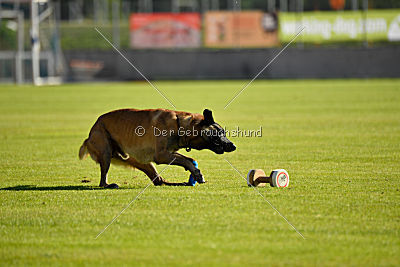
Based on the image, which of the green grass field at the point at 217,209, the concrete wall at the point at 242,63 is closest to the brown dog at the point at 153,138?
the green grass field at the point at 217,209

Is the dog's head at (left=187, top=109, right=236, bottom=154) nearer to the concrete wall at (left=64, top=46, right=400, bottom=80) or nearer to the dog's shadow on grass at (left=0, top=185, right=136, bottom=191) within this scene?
the dog's shadow on grass at (left=0, top=185, right=136, bottom=191)

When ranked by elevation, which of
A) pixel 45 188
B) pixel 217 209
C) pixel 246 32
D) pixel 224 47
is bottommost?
A: pixel 45 188

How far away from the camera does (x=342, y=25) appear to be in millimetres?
57969

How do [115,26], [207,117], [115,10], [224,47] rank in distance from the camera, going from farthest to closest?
1. [115,26]
2. [115,10]
3. [224,47]
4. [207,117]

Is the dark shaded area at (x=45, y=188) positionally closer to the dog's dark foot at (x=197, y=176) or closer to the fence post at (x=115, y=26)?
the dog's dark foot at (x=197, y=176)

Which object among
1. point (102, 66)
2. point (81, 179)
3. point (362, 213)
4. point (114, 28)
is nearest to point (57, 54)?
point (102, 66)

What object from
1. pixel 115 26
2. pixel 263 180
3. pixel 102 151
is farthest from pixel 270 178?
pixel 115 26

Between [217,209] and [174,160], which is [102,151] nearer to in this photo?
[174,160]

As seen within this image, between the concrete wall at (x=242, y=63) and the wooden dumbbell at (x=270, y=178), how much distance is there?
4514 cm

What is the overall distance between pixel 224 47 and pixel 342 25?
9.86m

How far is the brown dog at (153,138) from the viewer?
409 inches

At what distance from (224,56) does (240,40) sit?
6.89 ft

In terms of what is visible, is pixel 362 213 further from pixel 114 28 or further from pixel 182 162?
pixel 114 28

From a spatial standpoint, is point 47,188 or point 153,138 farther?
point 47,188
